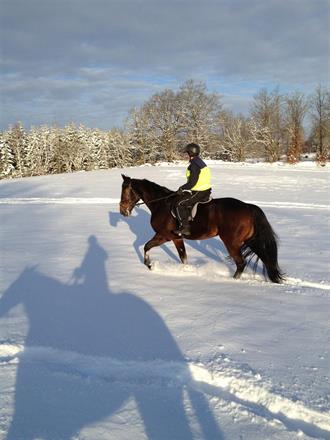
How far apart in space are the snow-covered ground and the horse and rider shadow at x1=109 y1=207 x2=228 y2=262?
8 cm

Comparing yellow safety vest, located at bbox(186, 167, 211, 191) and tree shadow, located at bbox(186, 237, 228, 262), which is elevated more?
yellow safety vest, located at bbox(186, 167, 211, 191)

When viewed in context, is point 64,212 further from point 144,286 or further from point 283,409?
point 283,409

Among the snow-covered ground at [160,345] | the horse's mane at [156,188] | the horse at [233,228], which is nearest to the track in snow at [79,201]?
the snow-covered ground at [160,345]

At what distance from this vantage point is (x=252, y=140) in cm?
4300

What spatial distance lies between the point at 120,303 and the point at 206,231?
215cm

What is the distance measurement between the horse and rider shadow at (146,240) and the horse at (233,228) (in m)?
1.17

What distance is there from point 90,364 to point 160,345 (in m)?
0.79

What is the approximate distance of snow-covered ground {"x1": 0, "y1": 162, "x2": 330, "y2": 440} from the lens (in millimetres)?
3008

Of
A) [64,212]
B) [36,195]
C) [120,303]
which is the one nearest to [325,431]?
[120,303]

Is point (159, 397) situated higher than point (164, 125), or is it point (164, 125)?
point (164, 125)

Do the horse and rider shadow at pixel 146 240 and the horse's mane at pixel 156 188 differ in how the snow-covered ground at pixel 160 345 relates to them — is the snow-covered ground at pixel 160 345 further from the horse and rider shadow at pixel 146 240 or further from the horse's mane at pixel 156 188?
the horse's mane at pixel 156 188

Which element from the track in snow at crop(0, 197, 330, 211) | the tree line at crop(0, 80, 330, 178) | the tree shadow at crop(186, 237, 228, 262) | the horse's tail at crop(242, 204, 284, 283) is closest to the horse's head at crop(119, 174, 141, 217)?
the tree shadow at crop(186, 237, 228, 262)

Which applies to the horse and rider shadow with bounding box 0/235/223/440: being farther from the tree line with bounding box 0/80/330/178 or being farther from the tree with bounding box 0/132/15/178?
the tree with bounding box 0/132/15/178

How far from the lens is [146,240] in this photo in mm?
9664
